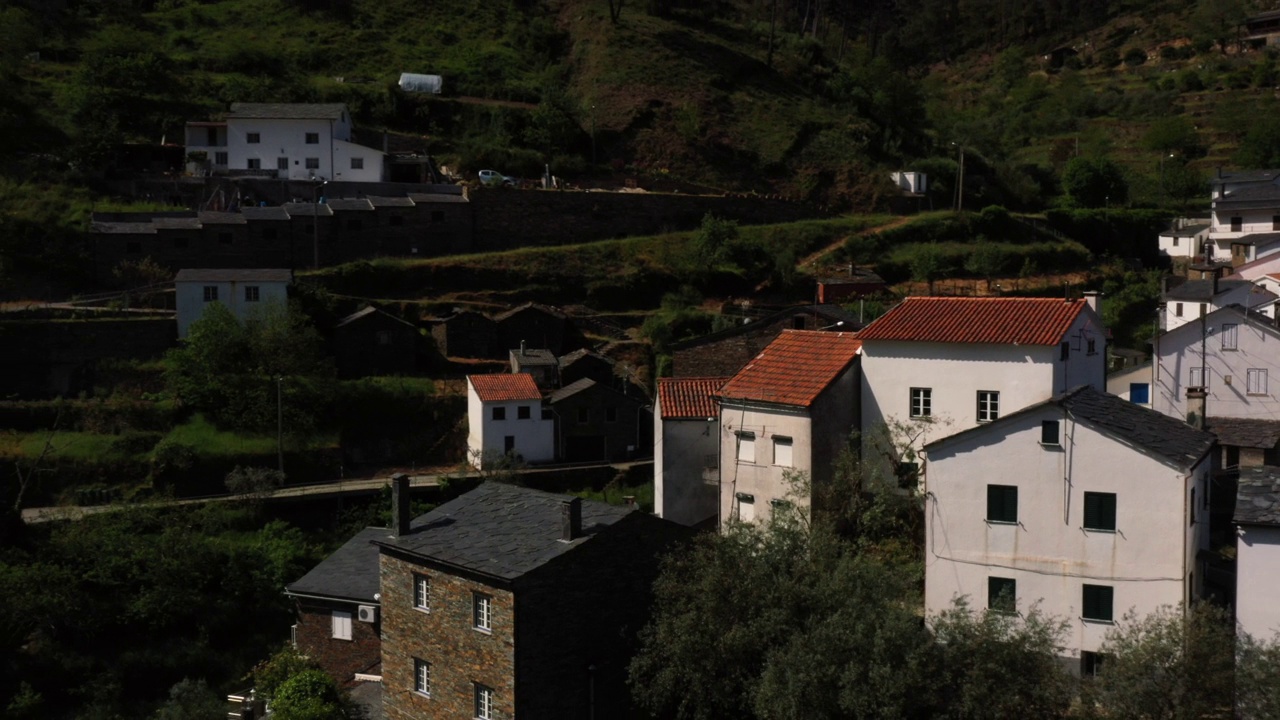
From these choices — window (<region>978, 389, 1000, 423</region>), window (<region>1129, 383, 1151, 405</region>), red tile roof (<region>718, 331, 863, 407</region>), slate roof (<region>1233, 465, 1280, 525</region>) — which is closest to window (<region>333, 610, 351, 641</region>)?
red tile roof (<region>718, 331, 863, 407</region>)

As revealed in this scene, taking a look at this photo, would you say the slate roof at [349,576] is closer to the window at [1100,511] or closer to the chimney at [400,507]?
the chimney at [400,507]

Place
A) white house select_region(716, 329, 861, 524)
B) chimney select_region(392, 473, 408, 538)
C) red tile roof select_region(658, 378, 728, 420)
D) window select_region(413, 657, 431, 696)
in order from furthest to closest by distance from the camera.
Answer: red tile roof select_region(658, 378, 728, 420) < white house select_region(716, 329, 861, 524) < chimney select_region(392, 473, 408, 538) < window select_region(413, 657, 431, 696)

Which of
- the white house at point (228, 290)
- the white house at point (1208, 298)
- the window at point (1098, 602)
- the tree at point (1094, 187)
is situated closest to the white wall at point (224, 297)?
the white house at point (228, 290)

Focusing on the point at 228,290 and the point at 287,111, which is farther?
the point at 287,111

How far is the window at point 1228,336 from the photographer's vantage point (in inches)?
1174

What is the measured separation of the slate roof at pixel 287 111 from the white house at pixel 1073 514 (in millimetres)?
38182

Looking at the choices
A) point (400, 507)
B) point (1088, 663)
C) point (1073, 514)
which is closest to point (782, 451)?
point (1073, 514)

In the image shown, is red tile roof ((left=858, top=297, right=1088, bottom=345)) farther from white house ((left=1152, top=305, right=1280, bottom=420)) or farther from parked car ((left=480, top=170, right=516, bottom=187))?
parked car ((left=480, top=170, right=516, bottom=187))

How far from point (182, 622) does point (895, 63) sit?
254ft

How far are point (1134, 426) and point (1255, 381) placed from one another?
33.5 feet

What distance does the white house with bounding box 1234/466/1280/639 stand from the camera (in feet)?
63.0

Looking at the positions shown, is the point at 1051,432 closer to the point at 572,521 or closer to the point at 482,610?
the point at 572,521

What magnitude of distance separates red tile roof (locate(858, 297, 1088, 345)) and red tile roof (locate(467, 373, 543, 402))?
15416mm

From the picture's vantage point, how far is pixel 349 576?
27.1 meters
